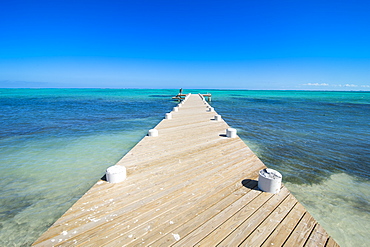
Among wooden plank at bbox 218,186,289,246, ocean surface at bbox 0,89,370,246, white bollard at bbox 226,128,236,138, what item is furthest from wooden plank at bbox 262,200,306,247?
white bollard at bbox 226,128,236,138

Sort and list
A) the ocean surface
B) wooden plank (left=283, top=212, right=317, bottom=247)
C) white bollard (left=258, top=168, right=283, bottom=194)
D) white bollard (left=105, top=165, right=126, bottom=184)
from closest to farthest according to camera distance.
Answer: wooden plank (left=283, top=212, right=317, bottom=247)
white bollard (left=258, top=168, right=283, bottom=194)
white bollard (left=105, top=165, right=126, bottom=184)
the ocean surface

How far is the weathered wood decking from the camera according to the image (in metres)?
2.68

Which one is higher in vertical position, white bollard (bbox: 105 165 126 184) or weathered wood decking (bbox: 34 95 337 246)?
white bollard (bbox: 105 165 126 184)

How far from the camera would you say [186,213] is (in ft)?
10.6

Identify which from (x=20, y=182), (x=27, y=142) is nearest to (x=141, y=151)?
(x=20, y=182)

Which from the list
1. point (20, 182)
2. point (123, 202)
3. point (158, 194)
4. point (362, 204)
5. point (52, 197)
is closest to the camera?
point (123, 202)

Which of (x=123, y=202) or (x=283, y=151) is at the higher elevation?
(x=123, y=202)

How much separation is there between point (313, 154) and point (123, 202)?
9819mm

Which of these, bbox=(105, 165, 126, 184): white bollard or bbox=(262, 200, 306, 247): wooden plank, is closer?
bbox=(262, 200, 306, 247): wooden plank

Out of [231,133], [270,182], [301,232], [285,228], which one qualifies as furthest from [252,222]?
[231,133]

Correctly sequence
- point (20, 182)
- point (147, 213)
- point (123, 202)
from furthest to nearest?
point (20, 182), point (123, 202), point (147, 213)

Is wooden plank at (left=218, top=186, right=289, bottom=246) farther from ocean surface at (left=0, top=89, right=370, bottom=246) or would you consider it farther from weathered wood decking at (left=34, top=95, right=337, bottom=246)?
ocean surface at (left=0, top=89, right=370, bottom=246)

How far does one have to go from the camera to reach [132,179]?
437 cm

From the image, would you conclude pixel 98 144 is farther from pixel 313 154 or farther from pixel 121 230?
pixel 313 154
